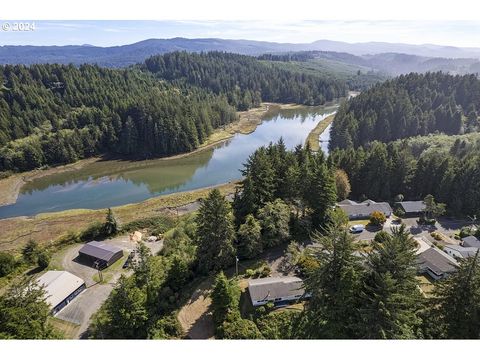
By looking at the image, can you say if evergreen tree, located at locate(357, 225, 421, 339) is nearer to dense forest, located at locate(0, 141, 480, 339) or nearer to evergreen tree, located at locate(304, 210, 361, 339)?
dense forest, located at locate(0, 141, 480, 339)

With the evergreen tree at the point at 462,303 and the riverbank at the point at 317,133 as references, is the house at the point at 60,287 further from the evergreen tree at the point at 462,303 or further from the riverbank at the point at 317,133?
the riverbank at the point at 317,133

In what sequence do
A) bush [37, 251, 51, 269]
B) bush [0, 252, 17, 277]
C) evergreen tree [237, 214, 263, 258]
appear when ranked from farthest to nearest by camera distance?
1. bush [37, 251, 51, 269]
2. bush [0, 252, 17, 277]
3. evergreen tree [237, 214, 263, 258]

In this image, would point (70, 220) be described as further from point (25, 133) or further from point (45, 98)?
point (45, 98)

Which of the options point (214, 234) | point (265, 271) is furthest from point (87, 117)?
point (265, 271)

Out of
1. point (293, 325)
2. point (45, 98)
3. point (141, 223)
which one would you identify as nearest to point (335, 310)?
point (293, 325)

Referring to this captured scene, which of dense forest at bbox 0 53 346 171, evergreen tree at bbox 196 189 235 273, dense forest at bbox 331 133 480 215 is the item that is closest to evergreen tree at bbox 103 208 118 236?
evergreen tree at bbox 196 189 235 273
